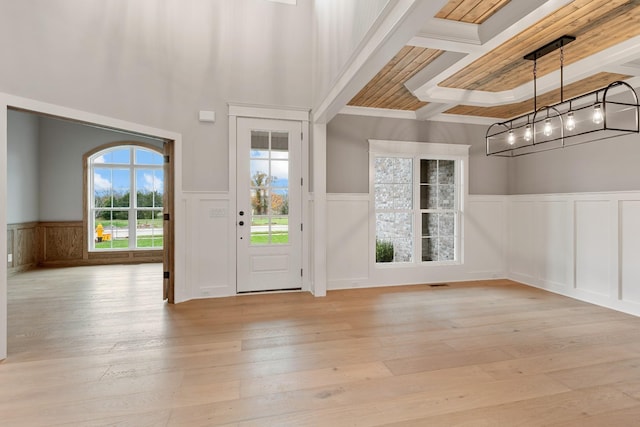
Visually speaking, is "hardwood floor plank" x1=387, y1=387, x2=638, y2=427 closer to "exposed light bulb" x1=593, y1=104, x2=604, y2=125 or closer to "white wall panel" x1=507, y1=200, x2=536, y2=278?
"exposed light bulb" x1=593, y1=104, x2=604, y2=125

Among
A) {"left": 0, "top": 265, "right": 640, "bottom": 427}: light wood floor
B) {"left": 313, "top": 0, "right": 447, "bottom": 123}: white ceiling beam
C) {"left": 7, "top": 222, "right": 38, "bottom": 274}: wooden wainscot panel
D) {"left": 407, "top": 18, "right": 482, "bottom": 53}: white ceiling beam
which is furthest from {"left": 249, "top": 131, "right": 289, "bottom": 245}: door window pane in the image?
{"left": 7, "top": 222, "right": 38, "bottom": 274}: wooden wainscot panel

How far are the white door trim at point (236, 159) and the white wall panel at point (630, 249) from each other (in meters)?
3.64

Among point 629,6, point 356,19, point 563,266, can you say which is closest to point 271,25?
point 356,19

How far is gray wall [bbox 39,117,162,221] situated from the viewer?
6246 mm

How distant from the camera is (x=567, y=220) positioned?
13.8 feet

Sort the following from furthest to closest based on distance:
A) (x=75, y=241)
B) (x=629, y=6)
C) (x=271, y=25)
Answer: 1. (x=75, y=241)
2. (x=271, y=25)
3. (x=629, y=6)

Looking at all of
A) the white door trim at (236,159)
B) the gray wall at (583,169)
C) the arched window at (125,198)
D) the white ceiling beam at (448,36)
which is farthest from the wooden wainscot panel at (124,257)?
the gray wall at (583,169)

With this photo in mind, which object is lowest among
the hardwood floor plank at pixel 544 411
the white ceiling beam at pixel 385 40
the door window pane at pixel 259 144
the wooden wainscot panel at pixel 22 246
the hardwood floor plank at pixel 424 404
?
the hardwood floor plank at pixel 544 411

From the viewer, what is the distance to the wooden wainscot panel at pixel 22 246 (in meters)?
5.35

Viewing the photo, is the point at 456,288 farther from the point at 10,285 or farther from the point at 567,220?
the point at 10,285

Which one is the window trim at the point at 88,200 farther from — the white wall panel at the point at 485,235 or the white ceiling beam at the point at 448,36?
the white wall panel at the point at 485,235

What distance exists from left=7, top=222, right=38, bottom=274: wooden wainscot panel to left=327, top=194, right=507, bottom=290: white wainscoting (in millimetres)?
5321

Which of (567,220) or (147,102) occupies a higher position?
(147,102)

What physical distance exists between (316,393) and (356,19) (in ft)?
9.00
